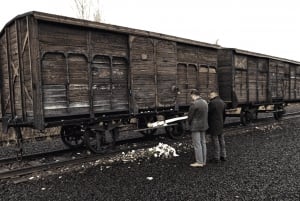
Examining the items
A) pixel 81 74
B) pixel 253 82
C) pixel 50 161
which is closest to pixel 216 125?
pixel 81 74

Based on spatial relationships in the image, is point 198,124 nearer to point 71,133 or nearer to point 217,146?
point 217,146

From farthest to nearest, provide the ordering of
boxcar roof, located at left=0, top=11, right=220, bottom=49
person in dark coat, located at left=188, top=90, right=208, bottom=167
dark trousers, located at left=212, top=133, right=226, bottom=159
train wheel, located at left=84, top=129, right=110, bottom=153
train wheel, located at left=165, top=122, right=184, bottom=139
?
train wheel, located at left=165, top=122, right=184, bottom=139
train wheel, located at left=84, top=129, right=110, bottom=153
dark trousers, located at left=212, top=133, right=226, bottom=159
person in dark coat, located at left=188, top=90, right=208, bottom=167
boxcar roof, located at left=0, top=11, right=220, bottom=49

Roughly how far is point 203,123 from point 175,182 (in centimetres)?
190

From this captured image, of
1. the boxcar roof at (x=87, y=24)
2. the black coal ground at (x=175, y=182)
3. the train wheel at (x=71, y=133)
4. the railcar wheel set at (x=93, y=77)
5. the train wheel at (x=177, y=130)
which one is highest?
the boxcar roof at (x=87, y=24)

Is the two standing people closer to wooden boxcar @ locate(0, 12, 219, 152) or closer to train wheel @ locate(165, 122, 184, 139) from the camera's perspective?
wooden boxcar @ locate(0, 12, 219, 152)

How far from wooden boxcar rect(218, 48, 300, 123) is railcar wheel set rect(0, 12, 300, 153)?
1.81 metres

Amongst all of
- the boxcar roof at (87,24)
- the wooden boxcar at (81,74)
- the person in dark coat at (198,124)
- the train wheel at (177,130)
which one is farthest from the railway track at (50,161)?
the boxcar roof at (87,24)

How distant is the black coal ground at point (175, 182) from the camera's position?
15.9 feet

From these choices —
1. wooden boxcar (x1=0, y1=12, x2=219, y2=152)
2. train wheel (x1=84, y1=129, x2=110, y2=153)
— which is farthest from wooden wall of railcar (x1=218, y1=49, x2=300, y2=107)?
train wheel (x1=84, y1=129, x2=110, y2=153)

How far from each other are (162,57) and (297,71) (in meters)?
14.8

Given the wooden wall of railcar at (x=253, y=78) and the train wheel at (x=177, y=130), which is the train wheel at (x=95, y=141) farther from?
the wooden wall of railcar at (x=253, y=78)

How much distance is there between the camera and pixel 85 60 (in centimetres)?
770

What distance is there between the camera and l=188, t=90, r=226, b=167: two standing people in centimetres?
683

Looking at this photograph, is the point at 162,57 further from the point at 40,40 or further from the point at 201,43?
the point at 40,40
